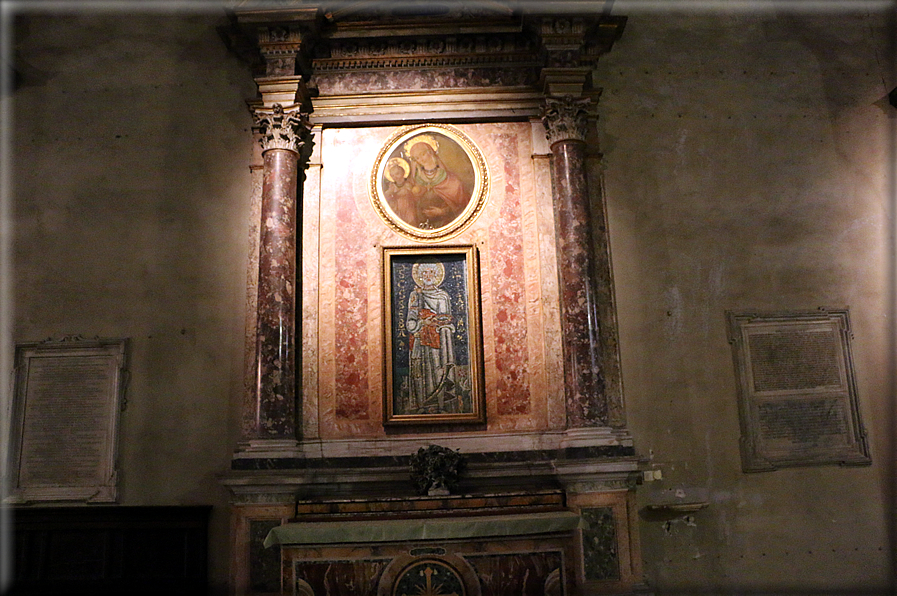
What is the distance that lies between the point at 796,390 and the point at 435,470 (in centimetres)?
324

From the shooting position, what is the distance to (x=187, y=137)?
6777mm

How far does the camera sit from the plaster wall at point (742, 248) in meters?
6.07

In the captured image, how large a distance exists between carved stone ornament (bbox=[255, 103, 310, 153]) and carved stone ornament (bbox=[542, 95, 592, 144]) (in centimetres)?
222

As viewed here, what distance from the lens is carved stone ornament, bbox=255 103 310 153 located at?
633 centimetres

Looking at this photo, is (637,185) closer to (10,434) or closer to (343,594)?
(343,594)

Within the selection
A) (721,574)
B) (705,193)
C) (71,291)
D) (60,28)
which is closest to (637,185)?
(705,193)

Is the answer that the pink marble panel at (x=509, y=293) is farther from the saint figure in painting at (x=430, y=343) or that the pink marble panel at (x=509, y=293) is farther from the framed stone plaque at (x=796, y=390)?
the framed stone plaque at (x=796, y=390)

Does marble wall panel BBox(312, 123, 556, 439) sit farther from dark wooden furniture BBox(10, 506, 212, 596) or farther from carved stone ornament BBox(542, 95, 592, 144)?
dark wooden furniture BBox(10, 506, 212, 596)

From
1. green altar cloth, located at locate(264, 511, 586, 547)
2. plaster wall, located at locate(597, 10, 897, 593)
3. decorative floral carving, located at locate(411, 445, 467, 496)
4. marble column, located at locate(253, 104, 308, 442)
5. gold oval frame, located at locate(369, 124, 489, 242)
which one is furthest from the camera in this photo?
gold oval frame, located at locate(369, 124, 489, 242)

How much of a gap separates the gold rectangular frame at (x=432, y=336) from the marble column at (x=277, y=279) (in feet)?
2.69

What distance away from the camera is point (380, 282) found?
6465 millimetres

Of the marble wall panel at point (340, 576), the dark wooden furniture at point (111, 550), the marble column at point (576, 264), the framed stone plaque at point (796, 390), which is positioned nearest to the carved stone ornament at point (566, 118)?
the marble column at point (576, 264)

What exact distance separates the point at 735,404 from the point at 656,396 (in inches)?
27.3

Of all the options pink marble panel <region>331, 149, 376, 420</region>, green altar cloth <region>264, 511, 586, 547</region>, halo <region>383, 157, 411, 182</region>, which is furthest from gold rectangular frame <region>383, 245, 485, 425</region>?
green altar cloth <region>264, 511, 586, 547</region>
